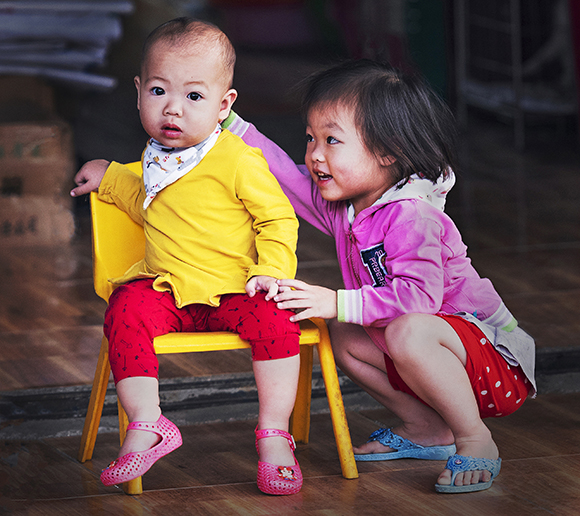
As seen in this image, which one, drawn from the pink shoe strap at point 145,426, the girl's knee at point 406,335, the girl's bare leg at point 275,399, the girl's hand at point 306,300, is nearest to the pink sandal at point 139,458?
the pink shoe strap at point 145,426

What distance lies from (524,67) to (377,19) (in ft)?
3.17

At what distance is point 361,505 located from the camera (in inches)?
50.4

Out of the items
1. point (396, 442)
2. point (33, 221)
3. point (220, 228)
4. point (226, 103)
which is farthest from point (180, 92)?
point (33, 221)

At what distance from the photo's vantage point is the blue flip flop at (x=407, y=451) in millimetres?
1451

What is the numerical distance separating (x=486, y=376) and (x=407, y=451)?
0.21 m

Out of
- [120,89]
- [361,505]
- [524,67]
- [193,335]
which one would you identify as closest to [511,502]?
[361,505]

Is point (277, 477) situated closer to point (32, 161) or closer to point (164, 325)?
point (164, 325)

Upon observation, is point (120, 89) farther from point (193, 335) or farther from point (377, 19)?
point (193, 335)

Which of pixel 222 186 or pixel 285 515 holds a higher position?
pixel 222 186

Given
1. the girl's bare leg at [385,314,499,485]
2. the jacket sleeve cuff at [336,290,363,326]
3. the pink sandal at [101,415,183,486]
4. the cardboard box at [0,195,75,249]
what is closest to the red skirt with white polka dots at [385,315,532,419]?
the girl's bare leg at [385,314,499,485]

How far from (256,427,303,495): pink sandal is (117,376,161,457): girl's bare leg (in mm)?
165

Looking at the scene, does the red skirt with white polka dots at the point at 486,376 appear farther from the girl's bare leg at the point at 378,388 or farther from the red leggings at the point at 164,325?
the red leggings at the point at 164,325

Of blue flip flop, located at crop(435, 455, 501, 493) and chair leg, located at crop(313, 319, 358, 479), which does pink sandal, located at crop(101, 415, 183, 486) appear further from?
blue flip flop, located at crop(435, 455, 501, 493)

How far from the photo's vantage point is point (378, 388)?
143 centimetres
